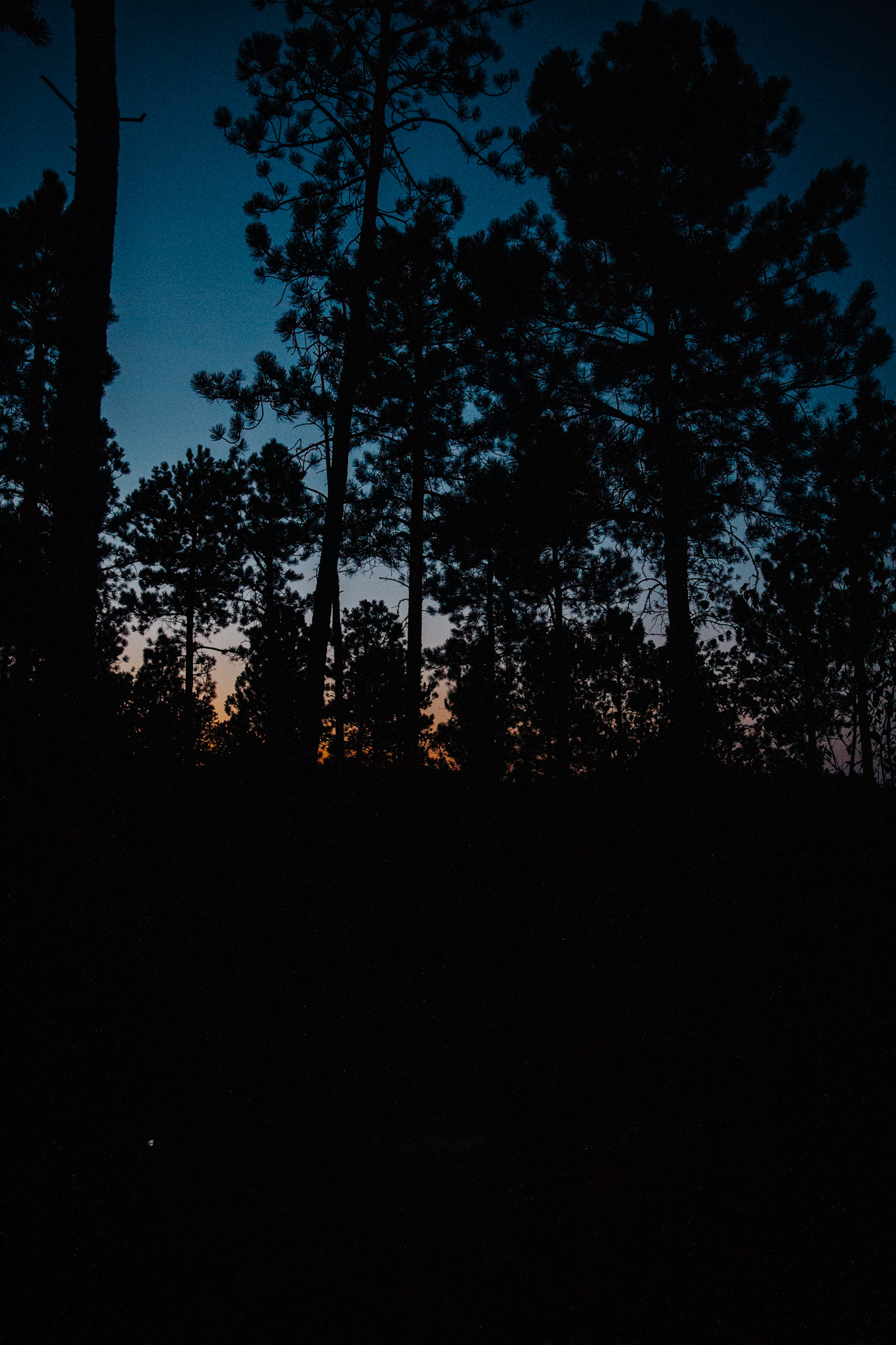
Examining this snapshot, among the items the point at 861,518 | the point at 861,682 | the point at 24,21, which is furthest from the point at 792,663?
the point at 24,21

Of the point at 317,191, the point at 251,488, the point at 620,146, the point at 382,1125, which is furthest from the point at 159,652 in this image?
the point at 382,1125

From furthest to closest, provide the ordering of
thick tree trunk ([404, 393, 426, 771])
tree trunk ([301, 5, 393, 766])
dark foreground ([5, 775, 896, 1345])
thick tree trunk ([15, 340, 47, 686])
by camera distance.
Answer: thick tree trunk ([404, 393, 426, 771]), tree trunk ([301, 5, 393, 766]), thick tree trunk ([15, 340, 47, 686]), dark foreground ([5, 775, 896, 1345])

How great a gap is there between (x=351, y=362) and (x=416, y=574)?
425 cm

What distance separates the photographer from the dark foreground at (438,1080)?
3033 millimetres

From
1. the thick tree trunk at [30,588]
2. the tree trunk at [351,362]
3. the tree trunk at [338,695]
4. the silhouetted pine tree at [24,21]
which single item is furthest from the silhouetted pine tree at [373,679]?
A: the silhouetted pine tree at [24,21]

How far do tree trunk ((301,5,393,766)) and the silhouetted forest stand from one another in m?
0.07

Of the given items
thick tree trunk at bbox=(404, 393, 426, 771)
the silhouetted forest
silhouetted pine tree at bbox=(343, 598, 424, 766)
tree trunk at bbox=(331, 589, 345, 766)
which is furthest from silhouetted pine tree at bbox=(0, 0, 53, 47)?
silhouetted pine tree at bbox=(343, 598, 424, 766)

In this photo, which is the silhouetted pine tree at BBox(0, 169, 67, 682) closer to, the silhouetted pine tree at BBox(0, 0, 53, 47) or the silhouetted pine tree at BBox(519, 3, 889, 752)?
the silhouetted pine tree at BBox(0, 0, 53, 47)

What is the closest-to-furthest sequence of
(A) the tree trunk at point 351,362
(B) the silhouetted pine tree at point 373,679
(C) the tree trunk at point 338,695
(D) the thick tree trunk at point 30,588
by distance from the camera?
(D) the thick tree trunk at point 30,588 → (A) the tree trunk at point 351,362 → (C) the tree trunk at point 338,695 → (B) the silhouetted pine tree at point 373,679

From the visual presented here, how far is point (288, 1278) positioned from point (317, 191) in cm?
1342

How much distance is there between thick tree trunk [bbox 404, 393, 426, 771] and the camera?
42.2 ft

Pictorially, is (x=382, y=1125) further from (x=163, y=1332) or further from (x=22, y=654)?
(x=22, y=654)

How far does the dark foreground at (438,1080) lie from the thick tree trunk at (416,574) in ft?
14.4

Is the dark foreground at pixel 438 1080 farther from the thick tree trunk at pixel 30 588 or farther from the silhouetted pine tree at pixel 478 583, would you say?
the silhouetted pine tree at pixel 478 583
